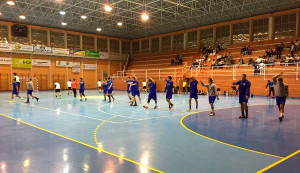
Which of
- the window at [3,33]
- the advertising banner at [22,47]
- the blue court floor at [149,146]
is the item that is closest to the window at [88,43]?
the advertising banner at [22,47]

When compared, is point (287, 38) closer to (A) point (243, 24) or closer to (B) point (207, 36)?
(A) point (243, 24)

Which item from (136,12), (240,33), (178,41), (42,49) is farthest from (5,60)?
(240,33)

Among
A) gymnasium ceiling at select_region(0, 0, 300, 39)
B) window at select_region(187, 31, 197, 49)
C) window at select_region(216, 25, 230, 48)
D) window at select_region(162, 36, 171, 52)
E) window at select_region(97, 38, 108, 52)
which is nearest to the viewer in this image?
gymnasium ceiling at select_region(0, 0, 300, 39)

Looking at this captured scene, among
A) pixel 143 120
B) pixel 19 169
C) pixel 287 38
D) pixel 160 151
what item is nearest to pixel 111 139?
pixel 160 151

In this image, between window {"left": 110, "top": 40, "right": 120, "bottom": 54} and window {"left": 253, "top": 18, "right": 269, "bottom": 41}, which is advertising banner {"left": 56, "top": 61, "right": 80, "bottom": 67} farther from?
window {"left": 253, "top": 18, "right": 269, "bottom": 41}

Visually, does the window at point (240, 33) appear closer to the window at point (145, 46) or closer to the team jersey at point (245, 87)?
the window at point (145, 46)

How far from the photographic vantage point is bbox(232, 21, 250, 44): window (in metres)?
34.9

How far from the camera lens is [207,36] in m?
39.3

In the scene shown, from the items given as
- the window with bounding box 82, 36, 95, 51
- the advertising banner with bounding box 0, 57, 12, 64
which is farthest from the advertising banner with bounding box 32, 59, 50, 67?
the window with bounding box 82, 36, 95, 51

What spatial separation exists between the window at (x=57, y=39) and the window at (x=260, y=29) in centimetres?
3164

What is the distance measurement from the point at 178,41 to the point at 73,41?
63.6ft

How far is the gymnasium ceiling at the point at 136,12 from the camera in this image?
29047 millimetres

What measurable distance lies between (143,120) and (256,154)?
5.52m

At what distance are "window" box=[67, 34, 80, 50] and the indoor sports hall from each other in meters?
0.19
